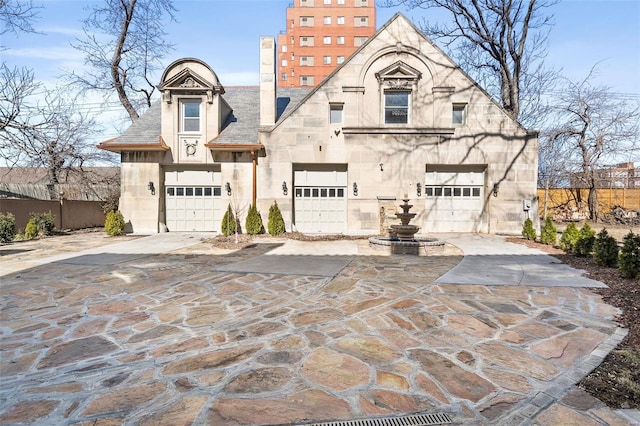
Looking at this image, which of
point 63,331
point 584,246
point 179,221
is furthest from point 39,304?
point 584,246

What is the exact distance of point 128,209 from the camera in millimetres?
15883

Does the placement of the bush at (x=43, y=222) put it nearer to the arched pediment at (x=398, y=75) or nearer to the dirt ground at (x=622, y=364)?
the arched pediment at (x=398, y=75)

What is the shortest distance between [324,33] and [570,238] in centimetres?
5228

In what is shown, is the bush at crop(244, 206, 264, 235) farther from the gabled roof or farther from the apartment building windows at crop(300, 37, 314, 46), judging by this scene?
the apartment building windows at crop(300, 37, 314, 46)

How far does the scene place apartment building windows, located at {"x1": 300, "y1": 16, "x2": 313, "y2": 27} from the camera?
5400cm

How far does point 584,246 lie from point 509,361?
8163 mm

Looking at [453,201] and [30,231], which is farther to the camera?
[453,201]

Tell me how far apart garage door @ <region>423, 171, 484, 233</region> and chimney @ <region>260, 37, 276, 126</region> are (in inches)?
310

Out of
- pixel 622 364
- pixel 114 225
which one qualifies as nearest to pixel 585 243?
pixel 622 364

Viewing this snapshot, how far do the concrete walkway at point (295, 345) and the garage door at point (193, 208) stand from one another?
26.4 ft

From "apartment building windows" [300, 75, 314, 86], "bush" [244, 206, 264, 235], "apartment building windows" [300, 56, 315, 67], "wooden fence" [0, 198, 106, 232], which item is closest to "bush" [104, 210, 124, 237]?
"wooden fence" [0, 198, 106, 232]

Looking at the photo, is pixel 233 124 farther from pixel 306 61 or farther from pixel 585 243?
pixel 306 61

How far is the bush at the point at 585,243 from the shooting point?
9797 millimetres

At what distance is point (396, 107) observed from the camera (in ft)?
52.3
